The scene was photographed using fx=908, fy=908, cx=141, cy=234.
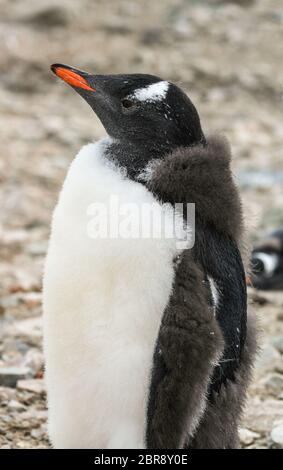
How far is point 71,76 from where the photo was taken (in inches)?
103

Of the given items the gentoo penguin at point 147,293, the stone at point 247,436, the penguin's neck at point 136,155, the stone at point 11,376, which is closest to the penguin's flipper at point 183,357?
the gentoo penguin at point 147,293

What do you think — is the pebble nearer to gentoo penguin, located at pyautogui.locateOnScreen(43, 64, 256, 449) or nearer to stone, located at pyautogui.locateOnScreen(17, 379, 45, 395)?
stone, located at pyautogui.locateOnScreen(17, 379, 45, 395)

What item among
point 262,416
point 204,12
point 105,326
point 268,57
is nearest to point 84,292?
point 105,326

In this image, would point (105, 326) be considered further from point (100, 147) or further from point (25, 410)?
point (25, 410)

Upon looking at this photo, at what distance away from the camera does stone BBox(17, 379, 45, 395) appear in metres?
3.23

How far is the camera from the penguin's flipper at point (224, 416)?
2.44 m

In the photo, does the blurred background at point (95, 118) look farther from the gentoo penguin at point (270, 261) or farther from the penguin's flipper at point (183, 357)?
the penguin's flipper at point (183, 357)

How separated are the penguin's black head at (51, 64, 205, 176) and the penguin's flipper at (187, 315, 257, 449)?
64 centimetres

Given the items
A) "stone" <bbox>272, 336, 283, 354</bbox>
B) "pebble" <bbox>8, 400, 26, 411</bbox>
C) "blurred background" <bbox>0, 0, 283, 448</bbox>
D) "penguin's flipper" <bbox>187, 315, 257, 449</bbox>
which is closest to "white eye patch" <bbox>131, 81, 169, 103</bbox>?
"blurred background" <bbox>0, 0, 283, 448</bbox>

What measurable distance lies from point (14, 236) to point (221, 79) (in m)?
3.47

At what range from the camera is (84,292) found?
2387 millimetres

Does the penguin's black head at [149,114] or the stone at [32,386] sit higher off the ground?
the penguin's black head at [149,114]

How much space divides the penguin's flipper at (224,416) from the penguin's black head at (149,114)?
25.2 inches

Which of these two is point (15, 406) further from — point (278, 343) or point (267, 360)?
point (278, 343)
